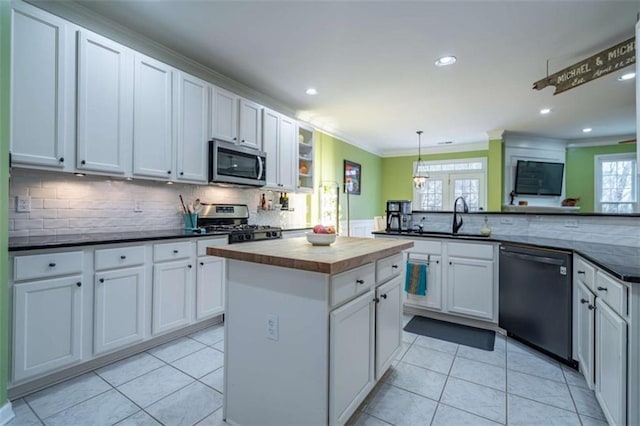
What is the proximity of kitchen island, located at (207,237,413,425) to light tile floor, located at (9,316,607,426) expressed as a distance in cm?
28

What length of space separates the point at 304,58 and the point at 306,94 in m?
0.97

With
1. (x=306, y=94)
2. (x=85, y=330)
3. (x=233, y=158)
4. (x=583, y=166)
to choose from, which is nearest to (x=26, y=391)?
(x=85, y=330)

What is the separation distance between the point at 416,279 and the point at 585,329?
4.84 ft

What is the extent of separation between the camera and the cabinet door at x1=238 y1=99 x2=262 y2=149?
11.7 feet

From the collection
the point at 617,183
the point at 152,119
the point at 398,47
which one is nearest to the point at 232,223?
the point at 152,119

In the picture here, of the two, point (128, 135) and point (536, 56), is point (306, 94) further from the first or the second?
point (536, 56)

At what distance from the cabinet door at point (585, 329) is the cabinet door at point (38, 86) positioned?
12.2 ft

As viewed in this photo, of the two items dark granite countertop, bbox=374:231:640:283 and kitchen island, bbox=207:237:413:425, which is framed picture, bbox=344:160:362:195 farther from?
kitchen island, bbox=207:237:413:425

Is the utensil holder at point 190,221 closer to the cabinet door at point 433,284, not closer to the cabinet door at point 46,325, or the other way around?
the cabinet door at point 46,325

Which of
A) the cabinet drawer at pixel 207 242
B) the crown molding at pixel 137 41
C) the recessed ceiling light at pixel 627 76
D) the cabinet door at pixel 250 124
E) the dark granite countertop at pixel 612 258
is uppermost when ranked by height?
the recessed ceiling light at pixel 627 76

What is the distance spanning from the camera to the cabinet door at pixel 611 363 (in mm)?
1400

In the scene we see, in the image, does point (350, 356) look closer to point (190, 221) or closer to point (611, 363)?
point (611, 363)

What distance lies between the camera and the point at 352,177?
6.44 metres

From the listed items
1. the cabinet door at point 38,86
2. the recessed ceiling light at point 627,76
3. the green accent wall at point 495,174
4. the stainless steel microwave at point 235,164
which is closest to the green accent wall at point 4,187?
the cabinet door at point 38,86
